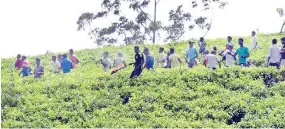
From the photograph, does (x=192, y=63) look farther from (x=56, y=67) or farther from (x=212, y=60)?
(x=56, y=67)

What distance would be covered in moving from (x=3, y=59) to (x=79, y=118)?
21.9 meters

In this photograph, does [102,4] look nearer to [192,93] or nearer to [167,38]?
[167,38]

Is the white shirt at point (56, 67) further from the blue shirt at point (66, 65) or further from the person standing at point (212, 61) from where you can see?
the person standing at point (212, 61)

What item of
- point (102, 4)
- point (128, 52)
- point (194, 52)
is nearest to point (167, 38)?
point (102, 4)

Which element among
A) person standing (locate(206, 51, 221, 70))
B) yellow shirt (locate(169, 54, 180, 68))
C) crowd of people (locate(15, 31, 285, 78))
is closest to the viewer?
crowd of people (locate(15, 31, 285, 78))

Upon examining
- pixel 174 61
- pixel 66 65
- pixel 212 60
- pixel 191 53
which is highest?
pixel 191 53

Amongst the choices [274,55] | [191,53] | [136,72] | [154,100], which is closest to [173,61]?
[191,53]

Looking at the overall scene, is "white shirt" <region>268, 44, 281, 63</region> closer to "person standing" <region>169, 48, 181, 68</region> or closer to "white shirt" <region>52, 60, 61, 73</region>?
"person standing" <region>169, 48, 181, 68</region>

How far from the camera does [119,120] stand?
64.3 ft

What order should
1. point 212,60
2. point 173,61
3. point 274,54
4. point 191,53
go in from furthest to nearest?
point 191,53
point 173,61
point 212,60
point 274,54

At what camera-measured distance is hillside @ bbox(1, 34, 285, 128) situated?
19.2 metres

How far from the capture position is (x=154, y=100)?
21328mm

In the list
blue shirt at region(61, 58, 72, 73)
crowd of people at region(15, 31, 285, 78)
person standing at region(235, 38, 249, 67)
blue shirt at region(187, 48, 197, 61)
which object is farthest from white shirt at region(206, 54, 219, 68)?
blue shirt at region(61, 58, 72, 73)

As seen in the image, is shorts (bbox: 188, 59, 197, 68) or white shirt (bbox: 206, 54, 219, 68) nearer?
white shirt (bbox: 206, 54, 219, 68)
